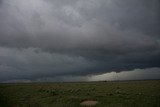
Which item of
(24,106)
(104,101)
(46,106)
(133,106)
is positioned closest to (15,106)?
(24,106)

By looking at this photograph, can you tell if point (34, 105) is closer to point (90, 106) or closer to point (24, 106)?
point (24, 106)

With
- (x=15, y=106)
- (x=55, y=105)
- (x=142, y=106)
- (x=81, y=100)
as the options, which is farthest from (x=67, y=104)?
(x=142, y=106)

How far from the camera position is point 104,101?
1775 inches

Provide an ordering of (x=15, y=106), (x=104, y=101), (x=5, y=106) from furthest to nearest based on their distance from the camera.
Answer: (x=104, y=101) → (x=15, y=106) → (x=5, y=106)

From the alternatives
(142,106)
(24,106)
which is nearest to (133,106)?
(142,106)

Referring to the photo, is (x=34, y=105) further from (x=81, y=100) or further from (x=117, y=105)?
(x=117, y=105)

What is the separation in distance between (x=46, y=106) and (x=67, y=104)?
3.39 m

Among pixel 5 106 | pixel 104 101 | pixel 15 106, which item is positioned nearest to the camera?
pixel 5 106

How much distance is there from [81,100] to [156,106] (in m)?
13.3

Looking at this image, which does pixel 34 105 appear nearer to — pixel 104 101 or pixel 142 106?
pixel 104 101

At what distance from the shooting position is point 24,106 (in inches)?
1587

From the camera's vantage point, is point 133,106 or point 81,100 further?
point 81,100

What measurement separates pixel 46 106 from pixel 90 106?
702 cm

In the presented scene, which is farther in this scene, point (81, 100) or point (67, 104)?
point (81, 100)
